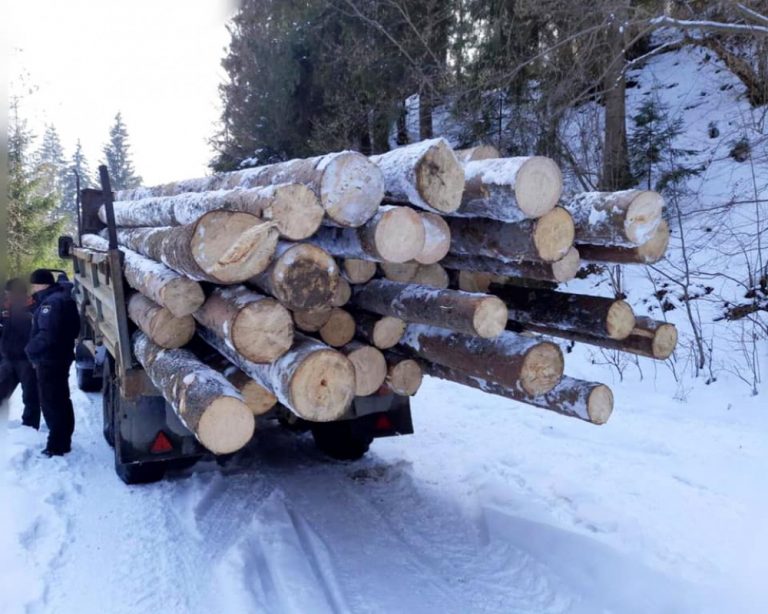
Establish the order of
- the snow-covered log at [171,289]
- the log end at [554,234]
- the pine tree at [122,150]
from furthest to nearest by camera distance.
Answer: the pine tree at [122,150], the snow-covered log at [171,289], the log end at [554,234]

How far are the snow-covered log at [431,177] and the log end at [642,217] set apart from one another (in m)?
0.89

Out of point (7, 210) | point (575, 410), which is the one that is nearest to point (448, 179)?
point (575, 410)

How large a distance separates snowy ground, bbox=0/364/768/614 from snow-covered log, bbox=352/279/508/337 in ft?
5.68

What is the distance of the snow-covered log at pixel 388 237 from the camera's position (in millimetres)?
3023

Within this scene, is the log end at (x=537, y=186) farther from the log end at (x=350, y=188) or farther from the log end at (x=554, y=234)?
the log end at (x=350, y=188)

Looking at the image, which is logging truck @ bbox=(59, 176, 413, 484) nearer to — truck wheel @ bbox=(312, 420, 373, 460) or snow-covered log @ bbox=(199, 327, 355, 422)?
truck wheel @ bbox=(312, 420, 373, 460)

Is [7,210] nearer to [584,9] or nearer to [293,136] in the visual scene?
[584,9]

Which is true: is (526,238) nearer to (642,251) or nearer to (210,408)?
(642,251)

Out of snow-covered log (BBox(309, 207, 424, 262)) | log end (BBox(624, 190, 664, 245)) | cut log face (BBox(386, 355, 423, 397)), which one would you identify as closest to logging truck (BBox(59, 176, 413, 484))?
cut log face (BBox(386, 355, 423, 397))

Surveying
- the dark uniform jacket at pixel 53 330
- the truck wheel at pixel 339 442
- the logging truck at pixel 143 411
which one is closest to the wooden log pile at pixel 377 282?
the logging truck at pixel 143 411

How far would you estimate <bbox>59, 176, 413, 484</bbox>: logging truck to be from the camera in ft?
14.8

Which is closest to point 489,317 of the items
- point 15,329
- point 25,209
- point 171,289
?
point 171,289

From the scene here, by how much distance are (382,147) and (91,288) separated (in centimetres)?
1060

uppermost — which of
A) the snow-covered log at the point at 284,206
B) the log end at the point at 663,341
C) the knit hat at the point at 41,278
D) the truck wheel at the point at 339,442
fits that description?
the snow-covered log at the point at 284,206
